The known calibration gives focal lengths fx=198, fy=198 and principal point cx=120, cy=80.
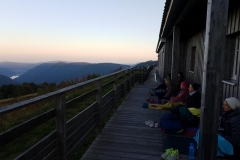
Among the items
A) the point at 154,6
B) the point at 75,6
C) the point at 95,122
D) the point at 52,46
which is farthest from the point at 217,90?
the point at 52,46

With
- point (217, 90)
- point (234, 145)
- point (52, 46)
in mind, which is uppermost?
point (52, 46)

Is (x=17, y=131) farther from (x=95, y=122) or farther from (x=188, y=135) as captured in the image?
(x=188, y=135)

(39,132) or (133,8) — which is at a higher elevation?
(133,8)

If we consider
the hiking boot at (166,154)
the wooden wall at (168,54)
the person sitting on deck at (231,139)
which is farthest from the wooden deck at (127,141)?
the wooden wall at (168,54)

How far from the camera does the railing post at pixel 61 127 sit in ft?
7.48

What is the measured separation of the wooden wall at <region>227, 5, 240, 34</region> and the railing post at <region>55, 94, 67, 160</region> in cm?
377

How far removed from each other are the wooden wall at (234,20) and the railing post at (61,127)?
3775 millimetres

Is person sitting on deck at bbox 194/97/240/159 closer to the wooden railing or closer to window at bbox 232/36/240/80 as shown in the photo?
window at bbox 232/36/240/80

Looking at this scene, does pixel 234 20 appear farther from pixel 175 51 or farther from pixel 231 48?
pixel 175 51

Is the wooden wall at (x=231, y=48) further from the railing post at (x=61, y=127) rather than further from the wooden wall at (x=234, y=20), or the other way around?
the railing post at (x=61, y=127)

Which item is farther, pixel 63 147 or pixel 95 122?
pixel 95 122

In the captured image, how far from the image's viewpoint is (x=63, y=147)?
245 centimetres

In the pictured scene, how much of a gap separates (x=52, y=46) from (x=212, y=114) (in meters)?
45.5

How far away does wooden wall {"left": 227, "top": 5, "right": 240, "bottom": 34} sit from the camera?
404 centimetres
